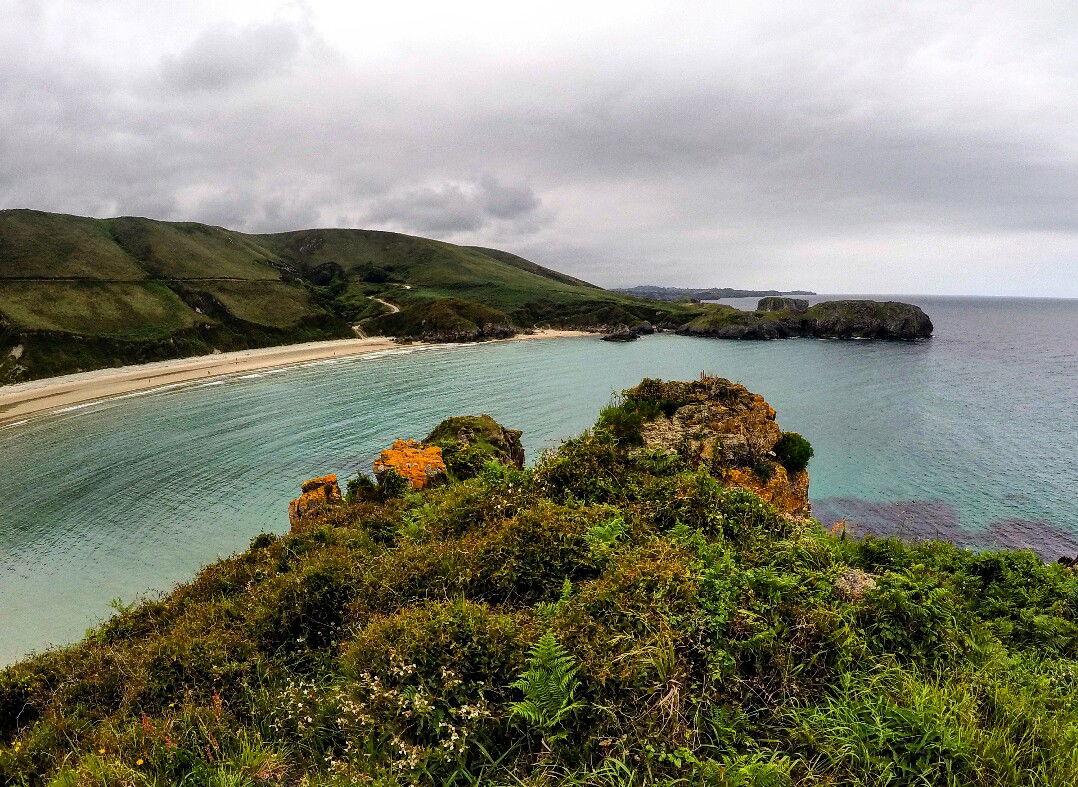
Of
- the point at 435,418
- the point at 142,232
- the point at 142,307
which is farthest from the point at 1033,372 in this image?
the point at 142,232

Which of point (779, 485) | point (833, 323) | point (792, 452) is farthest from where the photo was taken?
point (833, 323)

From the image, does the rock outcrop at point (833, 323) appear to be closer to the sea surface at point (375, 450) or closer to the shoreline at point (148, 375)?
the sea surface at point (375, 450)

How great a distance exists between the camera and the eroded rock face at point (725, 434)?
17375mm

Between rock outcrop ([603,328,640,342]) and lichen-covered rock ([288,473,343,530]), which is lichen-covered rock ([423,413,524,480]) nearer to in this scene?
lichen-covered rock ([288,473,343,530])

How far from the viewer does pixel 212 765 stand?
5.00 metres

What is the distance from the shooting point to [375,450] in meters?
40.6

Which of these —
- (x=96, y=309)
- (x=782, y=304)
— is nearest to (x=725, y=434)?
(x=96, y=309)

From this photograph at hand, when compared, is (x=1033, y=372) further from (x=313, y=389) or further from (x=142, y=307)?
(x=142, y=307)

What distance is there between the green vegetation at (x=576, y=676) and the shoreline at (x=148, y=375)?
73.7 meters

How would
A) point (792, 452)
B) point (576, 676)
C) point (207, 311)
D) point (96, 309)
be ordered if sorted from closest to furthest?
point (576, 676) < point (792, 452) < point (96, 309) < point (207, 311)

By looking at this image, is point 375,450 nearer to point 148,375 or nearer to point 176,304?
point 148,375

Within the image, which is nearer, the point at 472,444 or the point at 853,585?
the point at 853,585

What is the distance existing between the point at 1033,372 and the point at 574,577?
100554mm

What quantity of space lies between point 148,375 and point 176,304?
48.7 m
